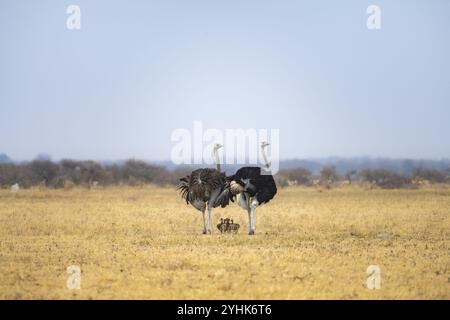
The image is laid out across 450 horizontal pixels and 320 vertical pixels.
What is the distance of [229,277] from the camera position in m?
11.9

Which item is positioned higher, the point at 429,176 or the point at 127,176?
the point at 127,176

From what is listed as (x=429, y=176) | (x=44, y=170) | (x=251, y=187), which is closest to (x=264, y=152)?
(x=251, y=187)

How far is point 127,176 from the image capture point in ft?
202

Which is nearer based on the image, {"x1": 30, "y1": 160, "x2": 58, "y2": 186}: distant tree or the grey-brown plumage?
the grey-brown plumage

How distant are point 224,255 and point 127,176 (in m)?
Answer: 48.5

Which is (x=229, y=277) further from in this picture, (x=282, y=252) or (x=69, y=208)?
(x=69, y=208)

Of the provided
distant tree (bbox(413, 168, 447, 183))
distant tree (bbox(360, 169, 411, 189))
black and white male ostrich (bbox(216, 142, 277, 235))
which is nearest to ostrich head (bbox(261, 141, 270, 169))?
black and white male ostrich (bbox(216, 142, 277, 235))

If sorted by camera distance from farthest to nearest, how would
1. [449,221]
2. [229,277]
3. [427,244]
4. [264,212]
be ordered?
[264,212] < [449,221] < [427,244] < [229,277]

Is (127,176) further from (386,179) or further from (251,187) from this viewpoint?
(251,187)

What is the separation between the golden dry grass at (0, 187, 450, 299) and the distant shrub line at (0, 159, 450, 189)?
27.6m

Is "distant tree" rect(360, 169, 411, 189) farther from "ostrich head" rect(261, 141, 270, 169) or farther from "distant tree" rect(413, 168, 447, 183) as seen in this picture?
"ostrich head" rect(261, 141, 270, 169)

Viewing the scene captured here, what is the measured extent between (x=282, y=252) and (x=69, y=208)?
14575mm

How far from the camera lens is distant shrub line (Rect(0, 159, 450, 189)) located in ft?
172
